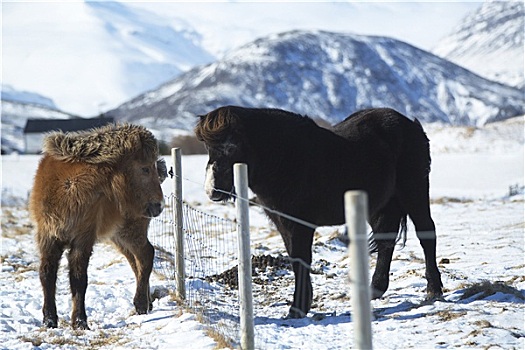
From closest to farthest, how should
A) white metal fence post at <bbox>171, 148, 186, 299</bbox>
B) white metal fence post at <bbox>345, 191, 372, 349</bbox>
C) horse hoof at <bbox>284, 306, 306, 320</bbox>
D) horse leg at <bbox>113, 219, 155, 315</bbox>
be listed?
white metal fence post at <bbox>345, 191, 372, 349</bbox> → horse hoof at <bbox>284, 306, 306, 320</bbox> → horse leg at <bbox>113, 219, 155, 315</bbox> → white metal fence post at <bbox>171, 148, 186, 299</bbox>

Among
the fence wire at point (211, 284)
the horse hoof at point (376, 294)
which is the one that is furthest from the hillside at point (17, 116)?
the horse hoof at point (376, 294)

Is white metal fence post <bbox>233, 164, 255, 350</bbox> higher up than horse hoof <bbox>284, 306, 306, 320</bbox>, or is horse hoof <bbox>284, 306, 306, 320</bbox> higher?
white metal fence post <bbox>233, 164, 255, 350</bbox>

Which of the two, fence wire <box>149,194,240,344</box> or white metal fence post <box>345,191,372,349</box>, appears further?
fence wire <box>149,194,240,344</box>

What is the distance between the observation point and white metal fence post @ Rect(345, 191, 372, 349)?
11.7 ft

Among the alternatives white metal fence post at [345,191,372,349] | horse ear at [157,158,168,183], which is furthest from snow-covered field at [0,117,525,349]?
white metal fence post at [345,191,372,349]

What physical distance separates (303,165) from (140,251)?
2.14m

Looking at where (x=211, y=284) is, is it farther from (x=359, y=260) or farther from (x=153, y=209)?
(x=359, y=260)

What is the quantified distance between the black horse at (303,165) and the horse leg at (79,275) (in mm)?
1447

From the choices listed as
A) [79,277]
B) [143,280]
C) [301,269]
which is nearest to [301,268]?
[301,269]

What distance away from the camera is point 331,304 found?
7.37 meters

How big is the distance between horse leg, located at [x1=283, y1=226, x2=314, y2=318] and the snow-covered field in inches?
6.5

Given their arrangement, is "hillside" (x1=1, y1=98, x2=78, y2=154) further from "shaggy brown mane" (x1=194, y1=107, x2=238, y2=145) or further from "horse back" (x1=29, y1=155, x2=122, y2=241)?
"shaggy brown mane" (x1=194, y1=107, x2=238, y2=145)

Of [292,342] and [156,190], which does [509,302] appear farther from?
[156,190]

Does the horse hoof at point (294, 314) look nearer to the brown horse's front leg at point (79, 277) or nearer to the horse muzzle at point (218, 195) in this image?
the horse muzzle at point (218, 195)
